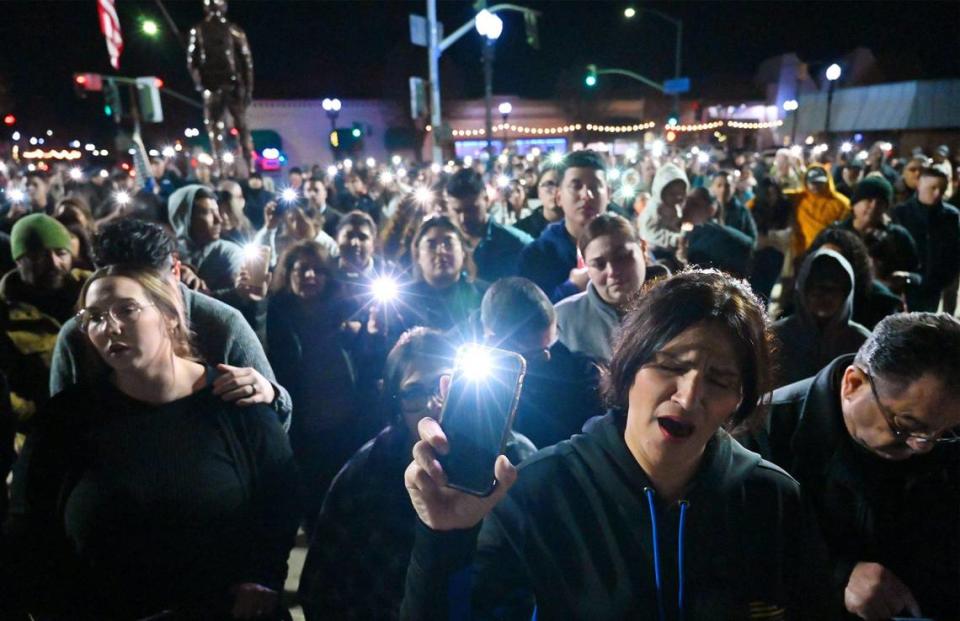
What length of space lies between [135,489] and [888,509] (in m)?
2.51


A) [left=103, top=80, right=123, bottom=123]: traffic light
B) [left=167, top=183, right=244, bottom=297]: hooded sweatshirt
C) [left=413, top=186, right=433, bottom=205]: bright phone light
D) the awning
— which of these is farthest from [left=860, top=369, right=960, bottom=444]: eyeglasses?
the awning

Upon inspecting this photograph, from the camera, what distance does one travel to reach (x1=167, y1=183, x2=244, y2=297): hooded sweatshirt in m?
5.01

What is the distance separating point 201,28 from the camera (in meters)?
10.0

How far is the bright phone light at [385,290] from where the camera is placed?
4395 millimetres

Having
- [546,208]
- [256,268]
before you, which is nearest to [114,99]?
[256,268]

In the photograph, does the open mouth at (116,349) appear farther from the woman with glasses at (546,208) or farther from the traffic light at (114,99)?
the traffic light at (114,99)

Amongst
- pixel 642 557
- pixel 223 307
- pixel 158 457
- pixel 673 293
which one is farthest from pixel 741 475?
pixel 223 307

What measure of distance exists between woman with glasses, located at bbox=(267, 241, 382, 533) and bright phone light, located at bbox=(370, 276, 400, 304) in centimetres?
27

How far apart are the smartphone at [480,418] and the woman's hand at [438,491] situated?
0.02 m

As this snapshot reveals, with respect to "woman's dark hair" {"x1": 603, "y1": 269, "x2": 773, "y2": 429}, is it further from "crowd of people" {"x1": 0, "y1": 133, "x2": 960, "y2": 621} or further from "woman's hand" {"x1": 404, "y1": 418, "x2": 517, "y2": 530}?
"woman's hand" {"x1": 404, "y1": 418, "x2": 517, "y2": 530}

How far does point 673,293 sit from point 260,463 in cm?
164

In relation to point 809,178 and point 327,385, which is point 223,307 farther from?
point 809,178

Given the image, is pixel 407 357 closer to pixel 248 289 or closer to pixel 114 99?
pixel 248 289

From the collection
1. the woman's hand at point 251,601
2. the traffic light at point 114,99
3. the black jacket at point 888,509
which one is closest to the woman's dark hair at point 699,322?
the black jacket at point 888,509
